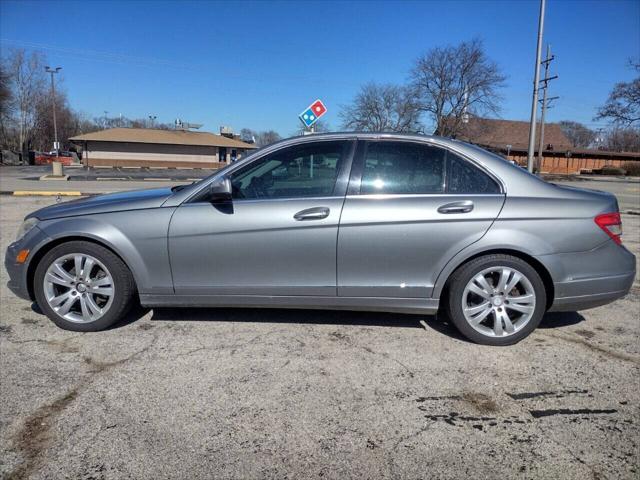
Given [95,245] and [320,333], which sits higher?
[95,245]

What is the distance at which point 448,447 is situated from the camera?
2352mm

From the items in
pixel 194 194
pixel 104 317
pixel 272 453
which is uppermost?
pixel 194 194

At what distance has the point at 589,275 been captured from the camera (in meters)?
3.46

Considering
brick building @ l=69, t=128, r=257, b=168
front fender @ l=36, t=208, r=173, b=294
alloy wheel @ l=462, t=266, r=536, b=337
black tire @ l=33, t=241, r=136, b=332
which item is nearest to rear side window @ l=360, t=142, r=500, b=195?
alloy wheel @ l=462, t=266, r=536, b=337

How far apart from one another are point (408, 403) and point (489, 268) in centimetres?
129

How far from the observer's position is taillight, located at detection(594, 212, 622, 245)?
3451 millimetres

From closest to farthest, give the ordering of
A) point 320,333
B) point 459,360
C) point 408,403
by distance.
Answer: point 408,403 < point 459,360 < point 320,333

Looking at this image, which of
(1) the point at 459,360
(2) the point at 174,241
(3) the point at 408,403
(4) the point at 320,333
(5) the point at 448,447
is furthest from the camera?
(4) the point at 320,333

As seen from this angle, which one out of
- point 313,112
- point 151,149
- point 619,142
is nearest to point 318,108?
point 313,112

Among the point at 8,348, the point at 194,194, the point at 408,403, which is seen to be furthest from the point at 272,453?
the point at 8,348

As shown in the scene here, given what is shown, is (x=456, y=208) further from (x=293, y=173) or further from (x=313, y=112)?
(x=313, y=112)

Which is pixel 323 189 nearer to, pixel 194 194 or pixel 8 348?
pixel 194 194

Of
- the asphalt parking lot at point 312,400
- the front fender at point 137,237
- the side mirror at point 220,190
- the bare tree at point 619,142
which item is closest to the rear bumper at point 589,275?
the asphalt parking lot at point 312,400

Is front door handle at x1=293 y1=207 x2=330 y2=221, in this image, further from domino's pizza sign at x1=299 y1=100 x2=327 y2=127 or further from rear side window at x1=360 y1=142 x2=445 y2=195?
domino's pizza sign at x1=299 y1=100 x2=327 y2=127
